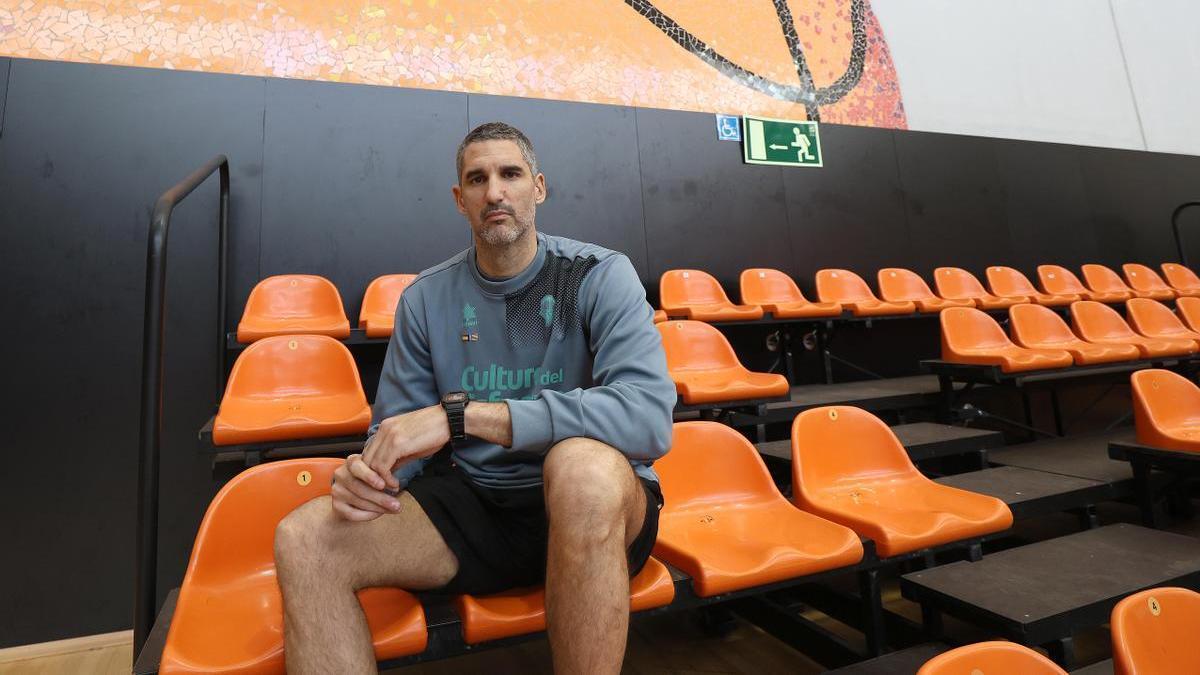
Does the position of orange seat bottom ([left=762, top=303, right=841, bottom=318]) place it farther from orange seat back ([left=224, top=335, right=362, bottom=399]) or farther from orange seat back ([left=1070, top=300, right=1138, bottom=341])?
orange seat back ([left=224, top=335, right=362, bottom=399])

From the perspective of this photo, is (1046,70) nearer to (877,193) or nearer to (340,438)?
(877,193)

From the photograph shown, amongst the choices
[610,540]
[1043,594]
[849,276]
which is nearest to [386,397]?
[610,540]

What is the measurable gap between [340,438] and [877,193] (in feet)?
13.0

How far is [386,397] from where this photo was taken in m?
1.25

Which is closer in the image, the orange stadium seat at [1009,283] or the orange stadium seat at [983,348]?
the orange stadium seat at [983,348]

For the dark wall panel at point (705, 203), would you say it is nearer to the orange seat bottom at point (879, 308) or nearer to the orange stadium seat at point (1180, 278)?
the orange seat bottom at point (879, 308)

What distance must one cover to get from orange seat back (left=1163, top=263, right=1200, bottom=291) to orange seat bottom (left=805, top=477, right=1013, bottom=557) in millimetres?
4899

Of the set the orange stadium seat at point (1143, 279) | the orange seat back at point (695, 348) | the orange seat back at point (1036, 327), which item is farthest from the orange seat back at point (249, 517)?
the orange stadium seat at point (1143, 279)

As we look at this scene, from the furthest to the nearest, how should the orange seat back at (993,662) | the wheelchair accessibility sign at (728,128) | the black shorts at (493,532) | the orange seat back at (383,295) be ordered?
the wheelchair accessibility sign at (728,128) < the orange seat back at (383,295) < the black shorts at (493,532) < the orange seat back at (993,662)

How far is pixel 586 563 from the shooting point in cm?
90

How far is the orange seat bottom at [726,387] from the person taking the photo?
217 cm

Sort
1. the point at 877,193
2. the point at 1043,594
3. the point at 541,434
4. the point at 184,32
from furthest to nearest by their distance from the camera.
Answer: the point at 877,193 < the point at 184,32 < the point at 1043,594 < the point at 541,434

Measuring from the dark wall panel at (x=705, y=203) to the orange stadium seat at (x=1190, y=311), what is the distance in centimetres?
264

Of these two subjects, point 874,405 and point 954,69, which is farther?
point 954,69
